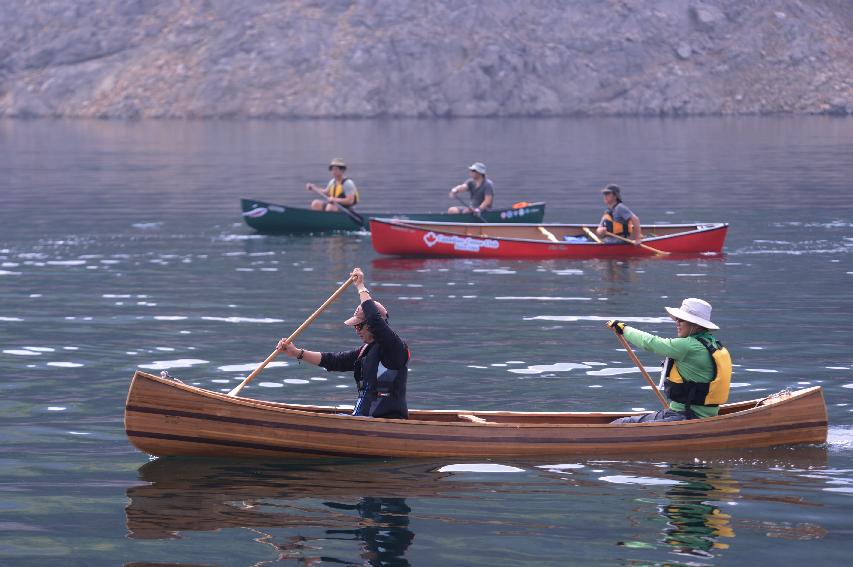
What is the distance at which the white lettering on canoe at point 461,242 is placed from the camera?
102ft

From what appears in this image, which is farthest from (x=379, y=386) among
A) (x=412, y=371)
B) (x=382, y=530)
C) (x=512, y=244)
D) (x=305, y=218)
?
(x=305, y=218)

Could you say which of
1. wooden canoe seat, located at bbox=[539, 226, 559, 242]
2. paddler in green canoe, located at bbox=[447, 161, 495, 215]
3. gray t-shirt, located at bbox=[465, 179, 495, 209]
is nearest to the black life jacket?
wooden canoe seat, located at bbox=[539, 226, 559, 242]

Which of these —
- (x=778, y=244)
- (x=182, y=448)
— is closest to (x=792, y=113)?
(x=778, y=244)

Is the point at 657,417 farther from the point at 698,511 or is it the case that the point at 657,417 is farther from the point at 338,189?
the point at 338,189

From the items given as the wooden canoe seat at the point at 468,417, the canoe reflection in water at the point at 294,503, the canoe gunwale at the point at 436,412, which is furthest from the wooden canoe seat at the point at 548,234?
the canoe reflection in water at the point at 294,503

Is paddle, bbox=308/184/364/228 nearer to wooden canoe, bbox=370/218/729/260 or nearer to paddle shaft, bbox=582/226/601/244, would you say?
wooden canoe, bbox=370/218/729/260

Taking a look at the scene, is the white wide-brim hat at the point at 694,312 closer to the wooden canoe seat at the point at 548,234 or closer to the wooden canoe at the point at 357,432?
the wooden canoe at the point at 357,432

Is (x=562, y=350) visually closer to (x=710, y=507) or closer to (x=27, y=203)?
(x=710, y=507)

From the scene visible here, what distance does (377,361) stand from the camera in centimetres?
1420

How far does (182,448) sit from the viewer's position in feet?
47.0

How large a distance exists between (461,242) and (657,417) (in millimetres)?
Answer: 16293

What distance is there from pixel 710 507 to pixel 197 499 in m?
4.94

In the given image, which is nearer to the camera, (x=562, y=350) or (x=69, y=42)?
(x=562, y=350)

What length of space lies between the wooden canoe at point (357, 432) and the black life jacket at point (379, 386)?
23cm
